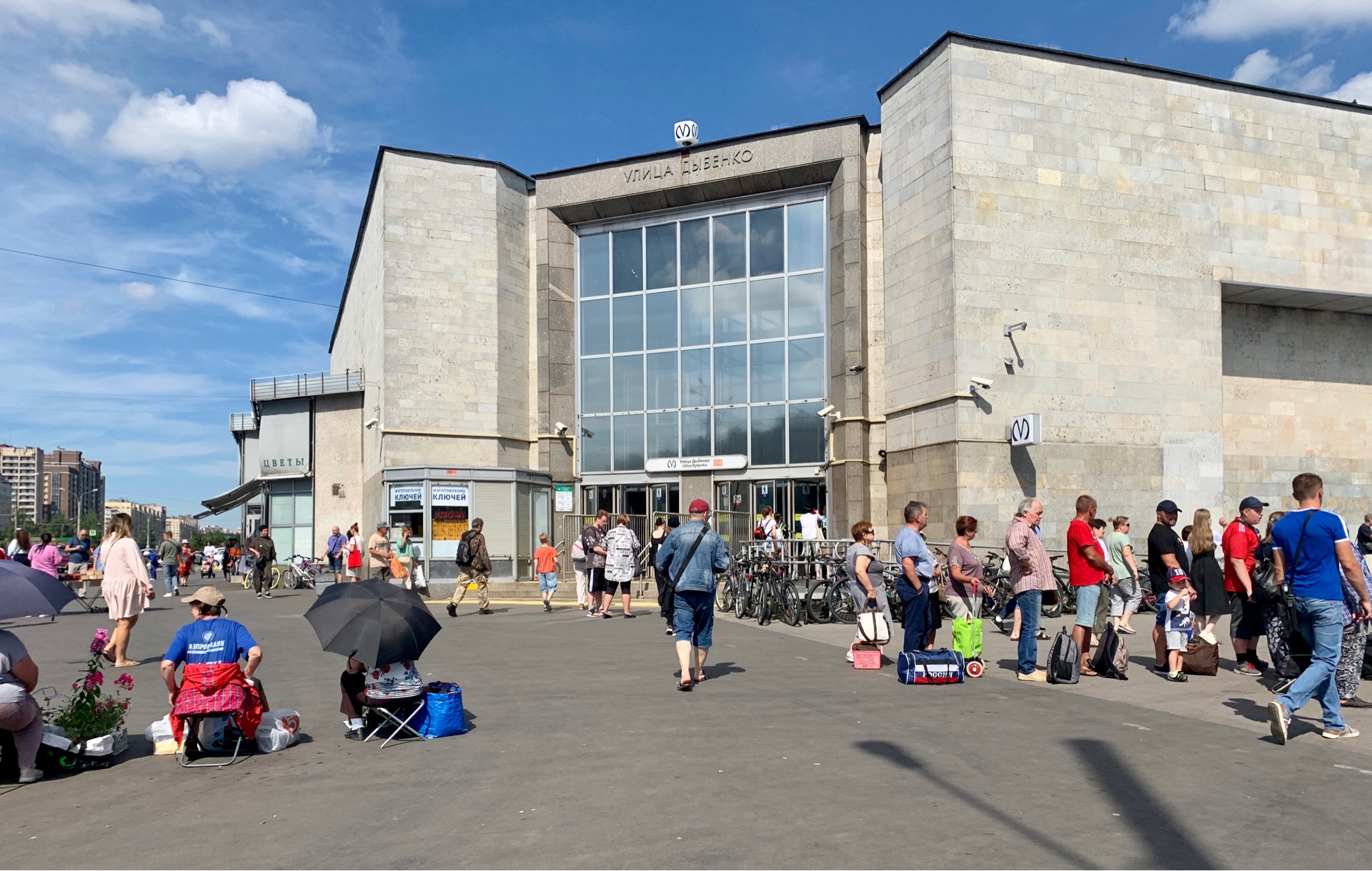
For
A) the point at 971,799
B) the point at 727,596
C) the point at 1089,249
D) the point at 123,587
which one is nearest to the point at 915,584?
the point at 971,799

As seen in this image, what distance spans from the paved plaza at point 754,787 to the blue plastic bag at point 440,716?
0.17 metres

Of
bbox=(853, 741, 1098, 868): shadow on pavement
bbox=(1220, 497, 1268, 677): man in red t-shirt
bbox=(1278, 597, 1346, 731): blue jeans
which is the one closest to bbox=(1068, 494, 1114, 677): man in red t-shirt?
bbox=(1220, 497, 1268, 677): man in red t-shirt

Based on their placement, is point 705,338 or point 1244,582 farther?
point 705,338

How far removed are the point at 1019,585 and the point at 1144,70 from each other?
18.8m

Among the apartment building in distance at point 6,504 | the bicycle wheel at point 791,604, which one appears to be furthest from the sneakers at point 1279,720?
the apartment building in distance at point 6,504

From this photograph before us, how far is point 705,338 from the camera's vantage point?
29.9 m

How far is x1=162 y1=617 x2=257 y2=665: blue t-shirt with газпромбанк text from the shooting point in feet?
22.1

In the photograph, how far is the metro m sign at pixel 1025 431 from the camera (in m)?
21.8

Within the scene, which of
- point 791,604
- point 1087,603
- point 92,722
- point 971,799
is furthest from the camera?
point 791,604

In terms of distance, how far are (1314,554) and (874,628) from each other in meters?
4.59

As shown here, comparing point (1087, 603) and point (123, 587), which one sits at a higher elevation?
point (123, 587)

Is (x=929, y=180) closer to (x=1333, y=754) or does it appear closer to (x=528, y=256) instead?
(x=528, y=256)

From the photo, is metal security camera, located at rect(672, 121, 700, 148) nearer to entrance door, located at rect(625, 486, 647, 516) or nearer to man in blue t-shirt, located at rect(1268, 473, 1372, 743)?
entrance door, located at rect(625, 486, 647, 516)

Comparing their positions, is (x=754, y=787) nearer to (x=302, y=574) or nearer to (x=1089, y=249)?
(x=1089, y=249)
